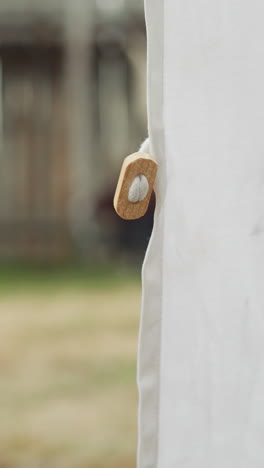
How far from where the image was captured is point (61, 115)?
3.53 meters

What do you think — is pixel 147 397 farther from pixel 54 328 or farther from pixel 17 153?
pixel 17 153

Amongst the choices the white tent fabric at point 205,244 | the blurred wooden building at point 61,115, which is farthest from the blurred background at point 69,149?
the white tent fabric at point 205,244

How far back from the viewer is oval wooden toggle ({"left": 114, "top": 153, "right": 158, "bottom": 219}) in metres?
0.47

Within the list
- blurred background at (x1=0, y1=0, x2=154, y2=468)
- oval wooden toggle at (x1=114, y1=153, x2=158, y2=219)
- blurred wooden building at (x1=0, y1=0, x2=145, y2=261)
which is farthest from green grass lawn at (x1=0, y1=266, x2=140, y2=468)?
blurred wooden building at (x1=0, y1=0, x2=145, y2=261)

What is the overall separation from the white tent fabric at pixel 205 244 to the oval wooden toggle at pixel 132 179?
2 cm

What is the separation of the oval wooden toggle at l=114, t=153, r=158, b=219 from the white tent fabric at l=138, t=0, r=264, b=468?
0.06 feet

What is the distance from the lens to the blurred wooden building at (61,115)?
333cm

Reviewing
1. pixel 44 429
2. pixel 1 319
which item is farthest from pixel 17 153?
pixel 44 429

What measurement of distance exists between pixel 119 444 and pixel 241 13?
2.87ft

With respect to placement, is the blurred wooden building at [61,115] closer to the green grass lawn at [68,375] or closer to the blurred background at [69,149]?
the blurred background at [69,149]

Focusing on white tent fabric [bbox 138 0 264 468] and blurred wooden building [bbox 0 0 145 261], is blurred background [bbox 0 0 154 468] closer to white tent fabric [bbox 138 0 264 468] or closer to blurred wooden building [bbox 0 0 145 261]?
blurred wooden building [bbox 0 0 145 261]

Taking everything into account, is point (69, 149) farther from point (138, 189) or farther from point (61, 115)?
point (138, 189)

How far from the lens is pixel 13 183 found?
3.57 m

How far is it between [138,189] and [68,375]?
1.13m
